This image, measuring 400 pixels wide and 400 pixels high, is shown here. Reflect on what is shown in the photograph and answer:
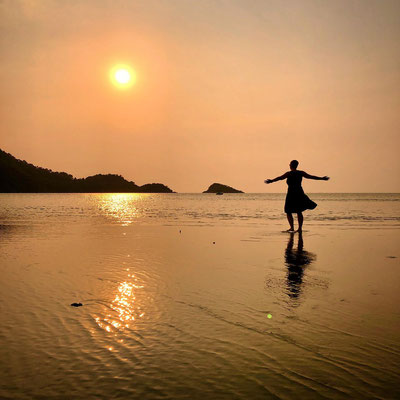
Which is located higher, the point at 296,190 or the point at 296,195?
the point at 296,190

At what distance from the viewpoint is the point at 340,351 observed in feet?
12.0

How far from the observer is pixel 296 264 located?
345 inches

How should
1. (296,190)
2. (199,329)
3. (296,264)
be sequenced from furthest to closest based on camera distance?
(296,190)
(296,264)
(199,329)

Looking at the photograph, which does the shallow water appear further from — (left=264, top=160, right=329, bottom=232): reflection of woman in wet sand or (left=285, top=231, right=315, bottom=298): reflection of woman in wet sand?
(left=264, top=160, right=329, bottom=232): reflection of woman in wet sand

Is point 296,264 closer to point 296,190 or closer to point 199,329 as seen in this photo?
point 199,329

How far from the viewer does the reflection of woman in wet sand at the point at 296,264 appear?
6.39 meters

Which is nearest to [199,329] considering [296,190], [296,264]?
[296,264]

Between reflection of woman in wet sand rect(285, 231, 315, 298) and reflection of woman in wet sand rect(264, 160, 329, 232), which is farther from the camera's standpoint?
reflection of woman in wet sand rect(264, 160, 329, 232)

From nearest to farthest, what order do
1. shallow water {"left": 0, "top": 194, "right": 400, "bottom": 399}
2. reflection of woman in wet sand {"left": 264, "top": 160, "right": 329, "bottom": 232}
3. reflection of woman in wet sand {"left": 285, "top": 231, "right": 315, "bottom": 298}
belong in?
shallow water {"left": 0, "top": 194, "right": 400, "bottom": 399}
reflection of woman in wet sand {"left": 285, "top": 231, "right": 315, "bottom": 298}
reflection of woman in wet sand {"left": 264, "top": 160, "right": 329, "bottom": 232}

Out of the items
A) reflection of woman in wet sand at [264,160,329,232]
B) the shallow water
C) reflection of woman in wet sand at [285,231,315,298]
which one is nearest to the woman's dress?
reflection of woman in wet sand at [264,160,329,232]

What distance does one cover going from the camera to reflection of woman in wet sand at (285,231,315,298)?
639 centimetres

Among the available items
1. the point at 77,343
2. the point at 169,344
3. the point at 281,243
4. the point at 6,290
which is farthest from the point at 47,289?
the point at 281,243

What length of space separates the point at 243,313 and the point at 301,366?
5.21 ft

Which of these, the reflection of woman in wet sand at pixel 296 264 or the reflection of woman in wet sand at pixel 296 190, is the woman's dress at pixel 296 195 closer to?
the reflection of woman in wet sand at pixel 296 190
